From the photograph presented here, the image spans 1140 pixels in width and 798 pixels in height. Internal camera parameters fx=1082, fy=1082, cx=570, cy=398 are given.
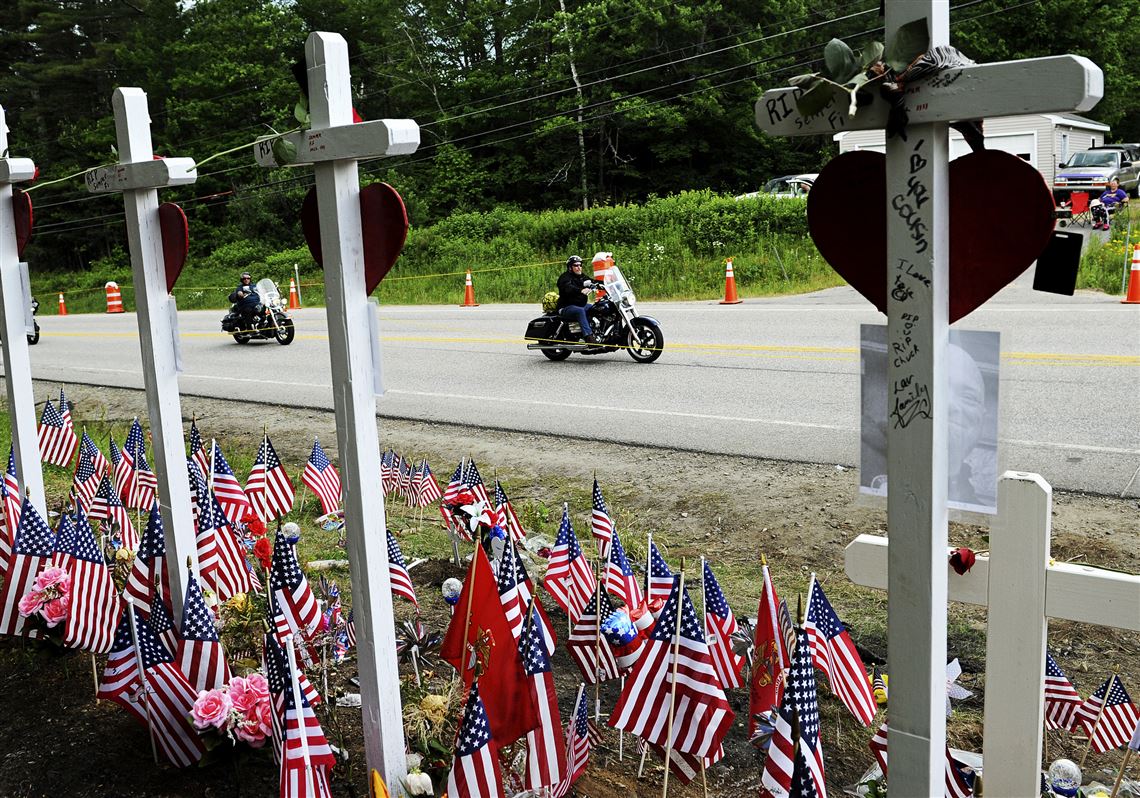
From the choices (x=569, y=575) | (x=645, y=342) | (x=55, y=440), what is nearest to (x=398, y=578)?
(x=569, y=575)

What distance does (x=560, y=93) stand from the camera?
A: 40.7 m

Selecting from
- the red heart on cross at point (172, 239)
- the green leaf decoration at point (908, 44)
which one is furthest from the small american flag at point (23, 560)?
the green leaf decoration at point (908, 44)

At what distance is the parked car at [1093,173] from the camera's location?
96.7 ft

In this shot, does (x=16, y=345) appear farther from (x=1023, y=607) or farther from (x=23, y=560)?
(x=1023, y=607)

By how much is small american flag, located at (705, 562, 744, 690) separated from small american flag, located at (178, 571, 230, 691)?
1.63 meters

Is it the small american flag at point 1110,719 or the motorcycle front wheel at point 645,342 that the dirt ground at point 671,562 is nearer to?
the small american flag at point 1110,719

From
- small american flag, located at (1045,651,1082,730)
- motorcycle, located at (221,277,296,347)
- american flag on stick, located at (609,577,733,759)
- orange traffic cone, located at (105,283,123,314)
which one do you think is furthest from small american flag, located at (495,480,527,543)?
orange traffic cone, located at (105,283,123,314)

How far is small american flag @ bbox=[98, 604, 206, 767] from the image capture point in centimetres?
353

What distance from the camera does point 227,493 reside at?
5.68 metres

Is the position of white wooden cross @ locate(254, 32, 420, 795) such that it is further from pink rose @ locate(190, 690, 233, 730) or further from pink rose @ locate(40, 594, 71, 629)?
pink rose @ locate(40, 594, 71, 629)

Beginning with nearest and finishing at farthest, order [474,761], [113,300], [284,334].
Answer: [474,761], [284,334], [113,300]

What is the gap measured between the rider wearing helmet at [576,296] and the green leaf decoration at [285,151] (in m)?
10.7

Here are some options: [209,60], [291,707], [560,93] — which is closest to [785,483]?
[291,707]

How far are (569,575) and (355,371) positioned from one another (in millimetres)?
1381
